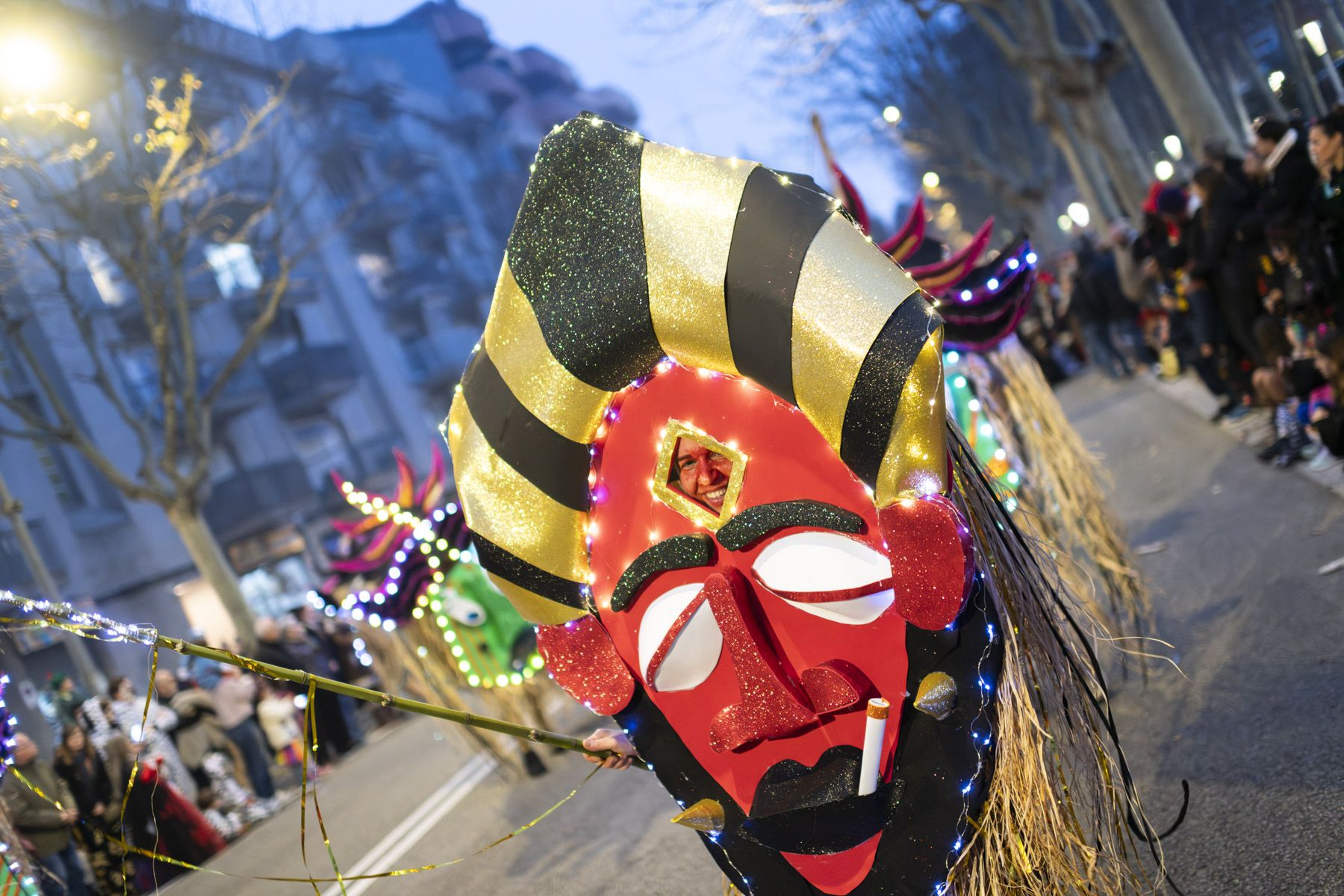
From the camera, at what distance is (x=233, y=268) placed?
2298 cm

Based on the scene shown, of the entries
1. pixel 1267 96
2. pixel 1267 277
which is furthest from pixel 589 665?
pixel 1267 96

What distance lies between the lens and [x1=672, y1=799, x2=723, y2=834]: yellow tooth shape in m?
2.25

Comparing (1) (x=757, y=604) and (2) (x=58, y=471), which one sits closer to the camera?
(1) (x=757, y=604)

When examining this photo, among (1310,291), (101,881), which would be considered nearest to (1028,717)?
(1310,291)

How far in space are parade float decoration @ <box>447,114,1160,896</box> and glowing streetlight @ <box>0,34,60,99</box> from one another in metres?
8.01

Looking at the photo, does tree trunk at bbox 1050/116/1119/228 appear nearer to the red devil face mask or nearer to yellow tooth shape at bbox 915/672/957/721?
the red devil face mask

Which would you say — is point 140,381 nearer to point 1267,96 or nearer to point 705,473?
point 1267,96

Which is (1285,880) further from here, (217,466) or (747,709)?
(217,466)

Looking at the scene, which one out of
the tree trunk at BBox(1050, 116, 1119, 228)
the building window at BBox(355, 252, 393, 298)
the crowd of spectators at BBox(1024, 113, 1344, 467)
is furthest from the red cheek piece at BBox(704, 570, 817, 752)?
the building window at BBox(355, 252, 393, 298)

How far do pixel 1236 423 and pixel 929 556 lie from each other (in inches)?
269

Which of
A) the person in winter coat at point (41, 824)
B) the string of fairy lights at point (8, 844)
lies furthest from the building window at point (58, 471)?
the string of fairy lights at point (8, 844)

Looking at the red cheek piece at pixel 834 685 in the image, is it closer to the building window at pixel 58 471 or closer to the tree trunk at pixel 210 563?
the tree trunk at pixel 210 563

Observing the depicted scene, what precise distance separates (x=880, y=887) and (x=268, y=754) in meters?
8.63

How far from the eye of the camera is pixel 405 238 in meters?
32.7
